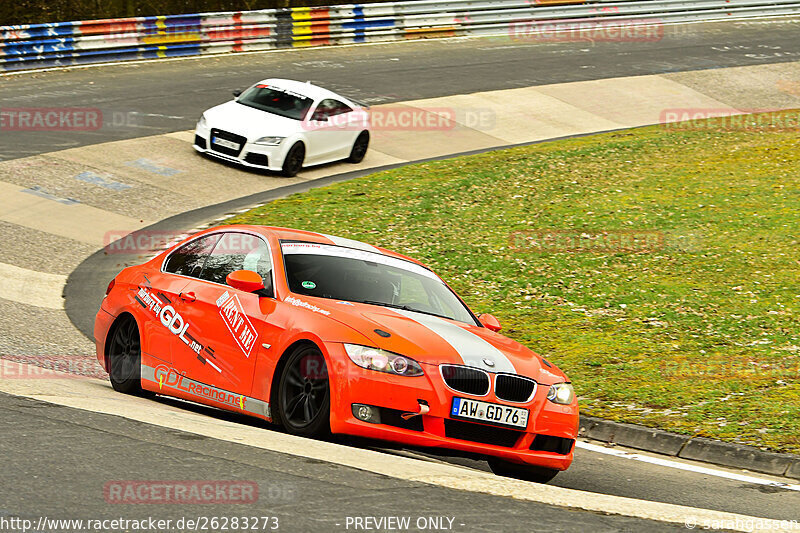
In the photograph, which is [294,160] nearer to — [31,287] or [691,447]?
[31,287]

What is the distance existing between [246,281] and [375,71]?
21.9 m

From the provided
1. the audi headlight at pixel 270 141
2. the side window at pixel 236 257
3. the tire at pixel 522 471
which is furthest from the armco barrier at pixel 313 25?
the tire at pixel 522 471

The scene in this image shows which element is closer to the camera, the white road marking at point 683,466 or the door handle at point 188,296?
the white road marking at point 683,466

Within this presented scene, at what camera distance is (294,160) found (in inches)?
817

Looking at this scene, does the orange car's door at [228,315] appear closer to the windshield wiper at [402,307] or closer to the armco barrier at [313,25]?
the windshield wiper at [402,307]

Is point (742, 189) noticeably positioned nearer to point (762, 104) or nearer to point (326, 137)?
point (326, 137)

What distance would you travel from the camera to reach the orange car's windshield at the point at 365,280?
789 cm

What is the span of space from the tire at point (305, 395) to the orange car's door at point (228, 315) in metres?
0.36

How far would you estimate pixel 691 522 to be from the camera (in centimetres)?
571

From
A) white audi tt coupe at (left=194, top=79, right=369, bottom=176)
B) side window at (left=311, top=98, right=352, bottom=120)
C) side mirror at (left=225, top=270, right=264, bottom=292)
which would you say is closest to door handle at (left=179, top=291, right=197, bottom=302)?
side mirror at (left=225, top=270, right=264, bottom=292)

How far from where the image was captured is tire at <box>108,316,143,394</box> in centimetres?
877

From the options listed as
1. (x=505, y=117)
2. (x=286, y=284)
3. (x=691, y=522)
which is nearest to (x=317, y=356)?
(x=286, y=284)

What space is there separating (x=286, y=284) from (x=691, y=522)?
336 cm

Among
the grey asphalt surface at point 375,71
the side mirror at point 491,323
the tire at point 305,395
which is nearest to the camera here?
the tire at point 305,395
